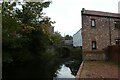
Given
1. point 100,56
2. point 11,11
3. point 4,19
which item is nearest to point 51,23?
point 11,11

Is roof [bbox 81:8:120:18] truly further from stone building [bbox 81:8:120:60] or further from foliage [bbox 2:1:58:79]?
foliage [bbox 2:1:58:79]

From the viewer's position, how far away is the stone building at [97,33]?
33.1 metres

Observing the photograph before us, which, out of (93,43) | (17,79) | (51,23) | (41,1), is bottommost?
(17,79)

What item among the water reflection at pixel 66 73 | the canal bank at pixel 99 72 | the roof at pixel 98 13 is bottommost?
the water reflection at pixel 66 73

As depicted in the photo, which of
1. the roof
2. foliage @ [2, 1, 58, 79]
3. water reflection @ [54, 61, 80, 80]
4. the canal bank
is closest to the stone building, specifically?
the roof

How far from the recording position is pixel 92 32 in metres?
33.3

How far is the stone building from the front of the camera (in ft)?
109

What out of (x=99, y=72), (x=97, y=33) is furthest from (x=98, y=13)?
(x=99, y=72)

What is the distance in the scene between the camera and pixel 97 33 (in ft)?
110

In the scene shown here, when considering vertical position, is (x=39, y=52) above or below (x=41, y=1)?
below

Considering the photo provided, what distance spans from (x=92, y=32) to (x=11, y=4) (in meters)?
14.4

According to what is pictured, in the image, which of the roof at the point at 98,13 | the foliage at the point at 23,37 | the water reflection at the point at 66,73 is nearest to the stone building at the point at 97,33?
the roof at the point at 98,13

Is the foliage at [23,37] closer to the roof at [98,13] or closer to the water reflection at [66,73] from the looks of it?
the water reflection at [66,73]

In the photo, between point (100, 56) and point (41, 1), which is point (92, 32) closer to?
point (100, 56)
